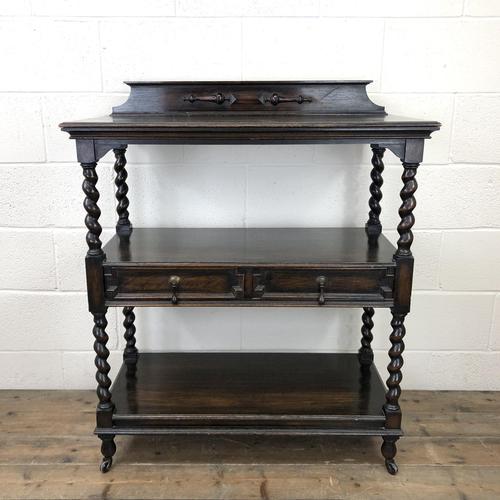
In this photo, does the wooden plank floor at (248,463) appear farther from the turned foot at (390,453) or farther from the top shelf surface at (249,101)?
the top shelf surface at (249,101)

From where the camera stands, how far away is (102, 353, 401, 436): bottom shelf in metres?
1.95

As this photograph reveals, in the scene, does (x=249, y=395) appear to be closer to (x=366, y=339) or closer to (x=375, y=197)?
(x=366, y=339)

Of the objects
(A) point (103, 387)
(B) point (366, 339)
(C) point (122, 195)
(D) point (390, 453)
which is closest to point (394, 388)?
(D) point (390, 453)

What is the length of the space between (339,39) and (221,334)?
1.34 m

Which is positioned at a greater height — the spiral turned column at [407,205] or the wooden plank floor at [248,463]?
the spiral turned column at [407,205]

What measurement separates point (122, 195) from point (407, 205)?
113cm

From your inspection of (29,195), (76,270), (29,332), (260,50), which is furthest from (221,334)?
(260,50)

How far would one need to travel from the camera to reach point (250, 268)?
1.83 meters

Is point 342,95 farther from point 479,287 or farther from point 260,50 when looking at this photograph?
point 479,287

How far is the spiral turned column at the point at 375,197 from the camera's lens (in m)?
2.18

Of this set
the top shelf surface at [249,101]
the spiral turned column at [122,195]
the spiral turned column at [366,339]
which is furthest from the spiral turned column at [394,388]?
the spiral turned column at [122,195]

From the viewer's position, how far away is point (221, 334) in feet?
8.09

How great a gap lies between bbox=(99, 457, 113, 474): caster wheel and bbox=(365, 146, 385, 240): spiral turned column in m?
1.30

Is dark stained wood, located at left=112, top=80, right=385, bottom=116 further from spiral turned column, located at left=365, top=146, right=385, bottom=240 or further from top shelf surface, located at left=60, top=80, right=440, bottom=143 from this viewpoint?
spiral turned column, located at left=365, top=146, right=385, bottom=240
